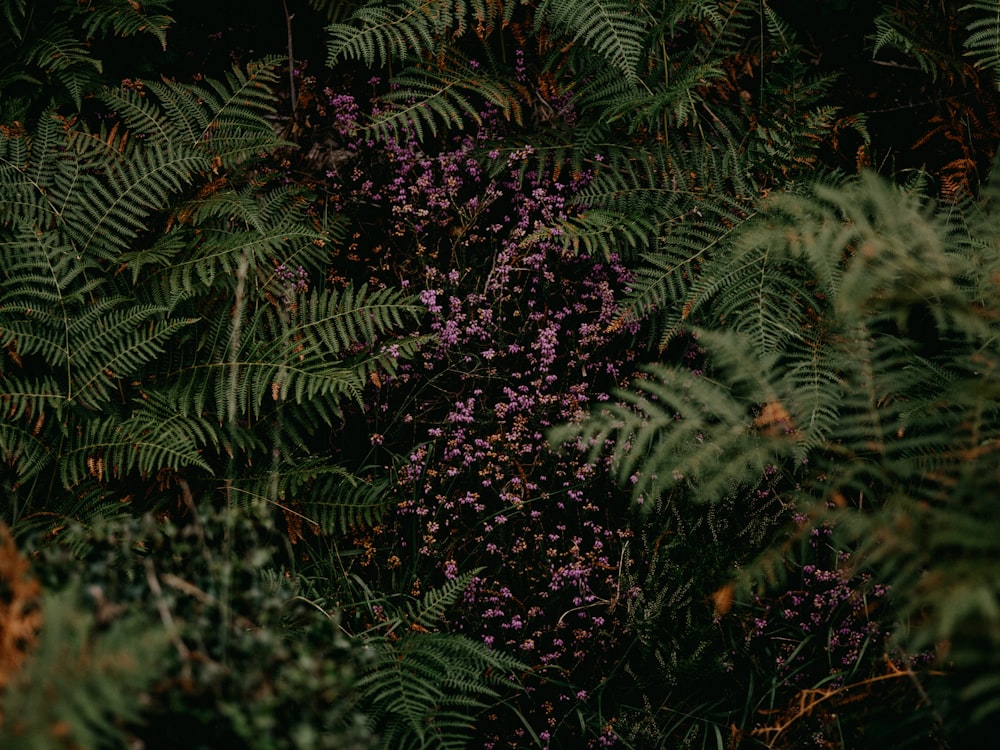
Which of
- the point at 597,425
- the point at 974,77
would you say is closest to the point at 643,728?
the point at 597,425

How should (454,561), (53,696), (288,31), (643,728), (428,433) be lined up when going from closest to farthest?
(53,696) → (643,728) → (454,561) → (428,433) → (288,31)

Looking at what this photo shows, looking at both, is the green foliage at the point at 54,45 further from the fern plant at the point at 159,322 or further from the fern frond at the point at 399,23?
the fern frond at the point at 399,23

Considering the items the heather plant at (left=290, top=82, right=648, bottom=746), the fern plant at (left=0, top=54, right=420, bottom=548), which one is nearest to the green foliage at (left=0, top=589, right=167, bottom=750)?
the fern plant at (left=0, top=54, right=420, bottom=548)

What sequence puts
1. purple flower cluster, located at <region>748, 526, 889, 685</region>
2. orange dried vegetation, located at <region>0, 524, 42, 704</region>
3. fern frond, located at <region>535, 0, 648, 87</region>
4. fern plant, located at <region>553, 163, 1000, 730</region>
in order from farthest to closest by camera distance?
fern frond, located at <region>535, 0, 648, 87</region>
purple flower cluster, located at <region>748, 526, 889, 685</region>
fern plant, located at <region>553, 163, 1000, 730</region>
orange dried vegetation, located at <region>0, 524, 42, 704</region>

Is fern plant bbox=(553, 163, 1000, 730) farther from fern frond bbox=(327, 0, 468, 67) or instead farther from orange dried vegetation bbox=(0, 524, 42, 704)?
fern frond bbox=(327, 0, 468, 67)

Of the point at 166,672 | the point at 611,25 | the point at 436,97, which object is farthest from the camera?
the point at 436,97

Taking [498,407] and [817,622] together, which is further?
[498,407]

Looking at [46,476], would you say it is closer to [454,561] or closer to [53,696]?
[454,561]

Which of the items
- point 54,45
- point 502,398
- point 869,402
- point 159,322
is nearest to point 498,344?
point 502,398

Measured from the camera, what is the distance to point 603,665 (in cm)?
251

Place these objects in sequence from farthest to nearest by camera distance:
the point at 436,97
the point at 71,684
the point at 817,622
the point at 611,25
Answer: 1. the point at 436,97
2. the point at 611,25
3. the point at 817,622
4. the point at 71,684

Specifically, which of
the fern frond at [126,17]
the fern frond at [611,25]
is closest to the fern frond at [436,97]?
the fern frond at [611,25]

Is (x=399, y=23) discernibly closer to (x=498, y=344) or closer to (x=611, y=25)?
(x=611, y=25)

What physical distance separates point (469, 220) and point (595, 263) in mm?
573
